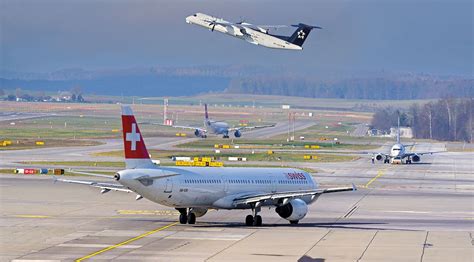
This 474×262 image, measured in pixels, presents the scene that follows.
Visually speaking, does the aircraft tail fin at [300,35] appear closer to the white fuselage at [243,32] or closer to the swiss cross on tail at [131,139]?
the white fuselage at [243,32]

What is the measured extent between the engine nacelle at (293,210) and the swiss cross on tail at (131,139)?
32.7ft

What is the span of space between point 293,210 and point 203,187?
5.71m

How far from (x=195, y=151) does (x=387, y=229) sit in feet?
286

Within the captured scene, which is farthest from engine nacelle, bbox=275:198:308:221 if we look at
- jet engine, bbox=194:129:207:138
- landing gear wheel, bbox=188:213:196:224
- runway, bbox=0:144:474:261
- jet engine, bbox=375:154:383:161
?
jet engine, bbox=194:129:207:138

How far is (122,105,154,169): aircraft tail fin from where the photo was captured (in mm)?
55562

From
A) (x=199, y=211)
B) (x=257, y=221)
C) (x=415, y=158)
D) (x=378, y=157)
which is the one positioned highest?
(x=378, y=157)

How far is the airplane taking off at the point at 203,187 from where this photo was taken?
55.7 m

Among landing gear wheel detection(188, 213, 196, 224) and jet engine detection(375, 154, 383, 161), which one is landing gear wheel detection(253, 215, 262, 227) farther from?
jet engine detection(375, 154, 383, 161)

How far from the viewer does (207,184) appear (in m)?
59.8

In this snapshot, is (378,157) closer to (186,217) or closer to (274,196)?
(274,196)

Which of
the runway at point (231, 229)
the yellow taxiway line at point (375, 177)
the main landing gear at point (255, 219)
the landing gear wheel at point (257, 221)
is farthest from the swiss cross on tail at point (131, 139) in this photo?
the yellow taxiway line at point (375, 177)

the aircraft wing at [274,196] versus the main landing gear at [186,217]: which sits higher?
the aircraft wing at [274,196]

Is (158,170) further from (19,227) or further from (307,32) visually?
(307,32)

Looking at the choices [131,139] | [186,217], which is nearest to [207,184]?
[186,217]
